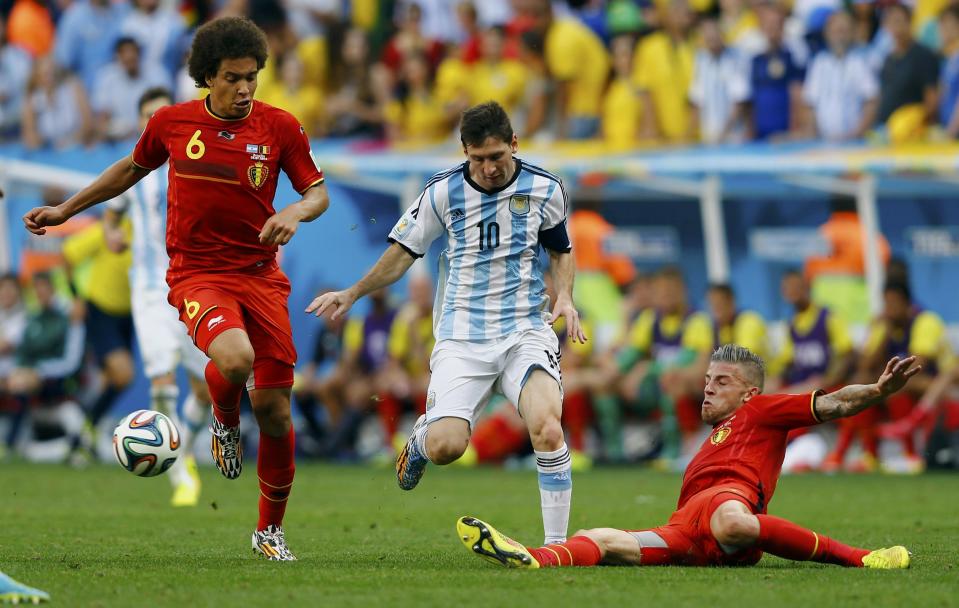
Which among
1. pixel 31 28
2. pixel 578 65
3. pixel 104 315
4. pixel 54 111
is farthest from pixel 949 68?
pixel 31 28

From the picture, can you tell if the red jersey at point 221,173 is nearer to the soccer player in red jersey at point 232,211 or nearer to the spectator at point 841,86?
the soccer player in red jersey at point 232,211

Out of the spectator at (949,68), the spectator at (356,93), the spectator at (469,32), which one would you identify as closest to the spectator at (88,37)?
the spectator at (356,93)

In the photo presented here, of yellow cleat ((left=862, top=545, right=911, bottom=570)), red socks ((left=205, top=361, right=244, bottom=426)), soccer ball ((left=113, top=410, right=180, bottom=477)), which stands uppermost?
red socks ((left=205, top=361, right=244, bottom=426))

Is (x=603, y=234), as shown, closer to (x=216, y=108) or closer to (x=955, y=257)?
(x=955, y=257)

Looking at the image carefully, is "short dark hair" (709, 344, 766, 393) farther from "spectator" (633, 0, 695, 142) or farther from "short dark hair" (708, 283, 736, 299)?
"spectator" (633, 0, 695, 142)

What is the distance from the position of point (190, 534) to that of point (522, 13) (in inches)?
424

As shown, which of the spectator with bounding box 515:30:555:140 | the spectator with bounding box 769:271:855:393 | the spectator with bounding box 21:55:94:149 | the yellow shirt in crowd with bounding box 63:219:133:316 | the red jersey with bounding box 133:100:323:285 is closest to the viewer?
the red jersey with bounding box 133:100:323:285

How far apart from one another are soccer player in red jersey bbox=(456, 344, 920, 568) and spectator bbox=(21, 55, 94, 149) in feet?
46.9

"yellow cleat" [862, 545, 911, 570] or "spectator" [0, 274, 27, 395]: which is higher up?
"spectator" [0, 274, 27, 395]

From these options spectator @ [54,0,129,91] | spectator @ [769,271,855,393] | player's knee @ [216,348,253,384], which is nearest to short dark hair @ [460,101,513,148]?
player's knee @ [216,348,253,384]

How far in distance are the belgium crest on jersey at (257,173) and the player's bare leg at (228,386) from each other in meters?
0.80

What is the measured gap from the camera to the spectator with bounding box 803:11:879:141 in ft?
54.6

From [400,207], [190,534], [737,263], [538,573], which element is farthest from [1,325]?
[538,573]

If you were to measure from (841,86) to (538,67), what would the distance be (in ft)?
11.5
